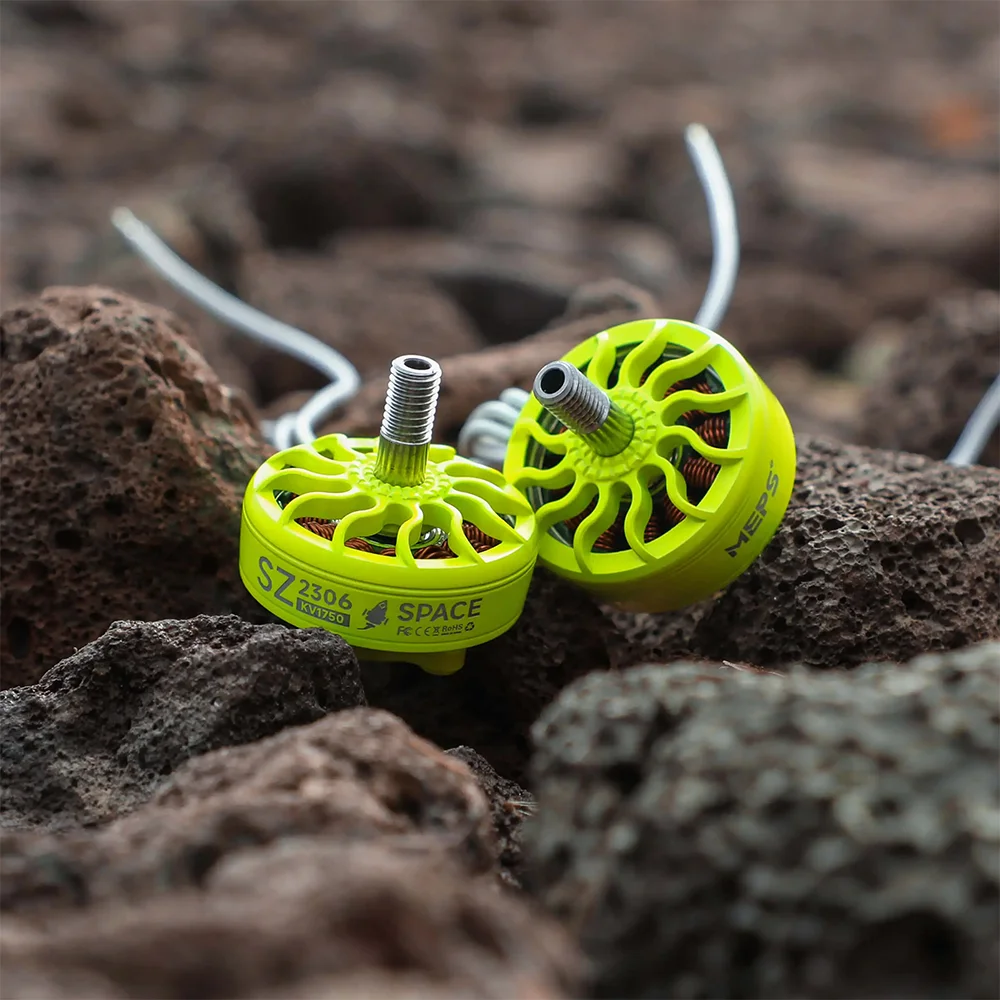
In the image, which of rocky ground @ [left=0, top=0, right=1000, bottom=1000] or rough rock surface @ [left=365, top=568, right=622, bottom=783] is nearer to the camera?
rocky ground @ [left=0, top=0, right=1000, bottom=1000]

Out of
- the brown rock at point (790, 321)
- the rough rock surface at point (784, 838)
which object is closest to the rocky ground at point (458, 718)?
the rough rock surface at point (784, 838)

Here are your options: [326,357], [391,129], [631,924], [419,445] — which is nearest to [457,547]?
[419,445]

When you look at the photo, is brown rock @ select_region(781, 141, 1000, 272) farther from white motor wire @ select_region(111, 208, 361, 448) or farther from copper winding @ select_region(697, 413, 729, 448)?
copper winding @ select_region(697, 413, 729, 448)

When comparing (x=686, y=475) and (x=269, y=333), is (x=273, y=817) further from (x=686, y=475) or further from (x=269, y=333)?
(x=269, y=333)

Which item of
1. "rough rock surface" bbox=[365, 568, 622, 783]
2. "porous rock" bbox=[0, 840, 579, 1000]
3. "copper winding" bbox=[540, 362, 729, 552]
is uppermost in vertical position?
"porous rock" bbox=[0, 840, 579, 1000]

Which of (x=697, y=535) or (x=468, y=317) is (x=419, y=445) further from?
(x=468, y=317)

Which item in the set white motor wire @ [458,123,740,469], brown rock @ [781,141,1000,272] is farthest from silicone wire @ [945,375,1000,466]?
brown rock @ [781,141,1000,272]

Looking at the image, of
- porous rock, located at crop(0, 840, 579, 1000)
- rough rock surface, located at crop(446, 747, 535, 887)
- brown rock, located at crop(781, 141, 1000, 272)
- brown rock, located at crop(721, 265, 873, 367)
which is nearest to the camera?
porous rock, located at crop(0, 840, 579, 1000)
